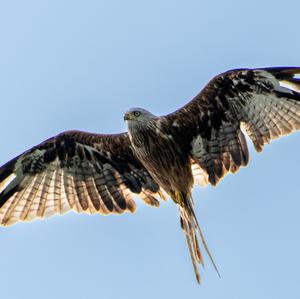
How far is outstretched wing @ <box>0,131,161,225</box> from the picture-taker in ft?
57.3

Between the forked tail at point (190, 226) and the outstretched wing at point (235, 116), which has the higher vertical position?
the outstretched wing at point (235, 116)

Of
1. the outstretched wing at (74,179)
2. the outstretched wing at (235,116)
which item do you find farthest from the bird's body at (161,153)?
the outstretched wing at (74,179)

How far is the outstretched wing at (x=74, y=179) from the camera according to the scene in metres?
17.5

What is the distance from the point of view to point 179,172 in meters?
17.0

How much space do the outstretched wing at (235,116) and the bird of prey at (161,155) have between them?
17mm

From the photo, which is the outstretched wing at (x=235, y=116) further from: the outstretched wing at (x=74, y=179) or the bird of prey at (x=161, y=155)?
the outstretched wing at (x=74, y=179)

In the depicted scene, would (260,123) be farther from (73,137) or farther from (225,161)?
(73,137)

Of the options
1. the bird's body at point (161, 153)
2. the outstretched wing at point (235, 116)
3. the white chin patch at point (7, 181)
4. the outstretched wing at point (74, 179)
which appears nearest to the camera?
the outstretched wing at point (235, 116)

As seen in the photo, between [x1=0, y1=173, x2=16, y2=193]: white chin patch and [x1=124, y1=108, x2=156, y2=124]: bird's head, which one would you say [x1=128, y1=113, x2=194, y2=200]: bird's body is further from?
[x1=0, y1=173, x2=16, y2=193]: white chin patch

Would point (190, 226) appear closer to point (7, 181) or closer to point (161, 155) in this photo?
point (161, 155)

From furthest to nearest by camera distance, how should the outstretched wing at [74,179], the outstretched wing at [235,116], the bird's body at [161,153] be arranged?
the outstretched wing at [74,179]
the bird's body at [161,153]
the outstretched wing at [235,116]

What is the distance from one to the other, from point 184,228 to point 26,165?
3188mm

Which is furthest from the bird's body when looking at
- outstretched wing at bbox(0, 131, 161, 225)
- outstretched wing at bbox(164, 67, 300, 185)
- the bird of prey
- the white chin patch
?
the white chin patch

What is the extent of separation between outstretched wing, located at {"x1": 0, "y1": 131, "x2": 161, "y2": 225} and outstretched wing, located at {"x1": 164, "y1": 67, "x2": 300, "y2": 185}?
1.20 metres
